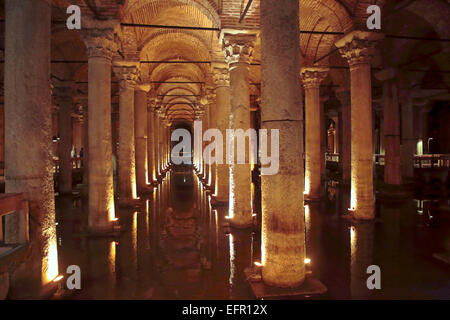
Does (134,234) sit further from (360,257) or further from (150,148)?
(150,148)

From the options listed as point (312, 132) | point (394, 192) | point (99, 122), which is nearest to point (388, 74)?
point (312, 132)

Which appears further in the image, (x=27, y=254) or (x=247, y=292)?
(x=247, y=292)

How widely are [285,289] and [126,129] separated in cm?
859

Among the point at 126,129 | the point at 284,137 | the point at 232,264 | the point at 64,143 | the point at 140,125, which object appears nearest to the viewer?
the point at 284,137

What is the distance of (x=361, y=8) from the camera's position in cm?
880

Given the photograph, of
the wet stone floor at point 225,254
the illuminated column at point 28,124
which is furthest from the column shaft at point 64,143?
the illuminated column at point 28,124

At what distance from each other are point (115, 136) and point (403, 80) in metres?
23.0

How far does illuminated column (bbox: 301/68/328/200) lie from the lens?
12.5 metres

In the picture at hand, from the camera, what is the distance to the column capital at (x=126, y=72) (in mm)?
Result: 11266

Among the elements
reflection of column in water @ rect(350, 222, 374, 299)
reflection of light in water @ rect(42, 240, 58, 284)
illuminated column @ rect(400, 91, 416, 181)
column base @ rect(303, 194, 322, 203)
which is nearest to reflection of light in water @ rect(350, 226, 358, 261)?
reflection of column in water @ rect(350, 222, 374, 299)

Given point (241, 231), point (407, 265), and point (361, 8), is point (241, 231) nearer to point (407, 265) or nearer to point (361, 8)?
point (407, 265)

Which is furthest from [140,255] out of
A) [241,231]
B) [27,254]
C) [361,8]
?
[361,8]

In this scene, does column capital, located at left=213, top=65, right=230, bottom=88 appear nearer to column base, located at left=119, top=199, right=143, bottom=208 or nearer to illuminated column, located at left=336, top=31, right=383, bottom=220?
illuminated column, located at left=336, top=31, right=383, bottom=220

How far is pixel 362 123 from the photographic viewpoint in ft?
29.2
